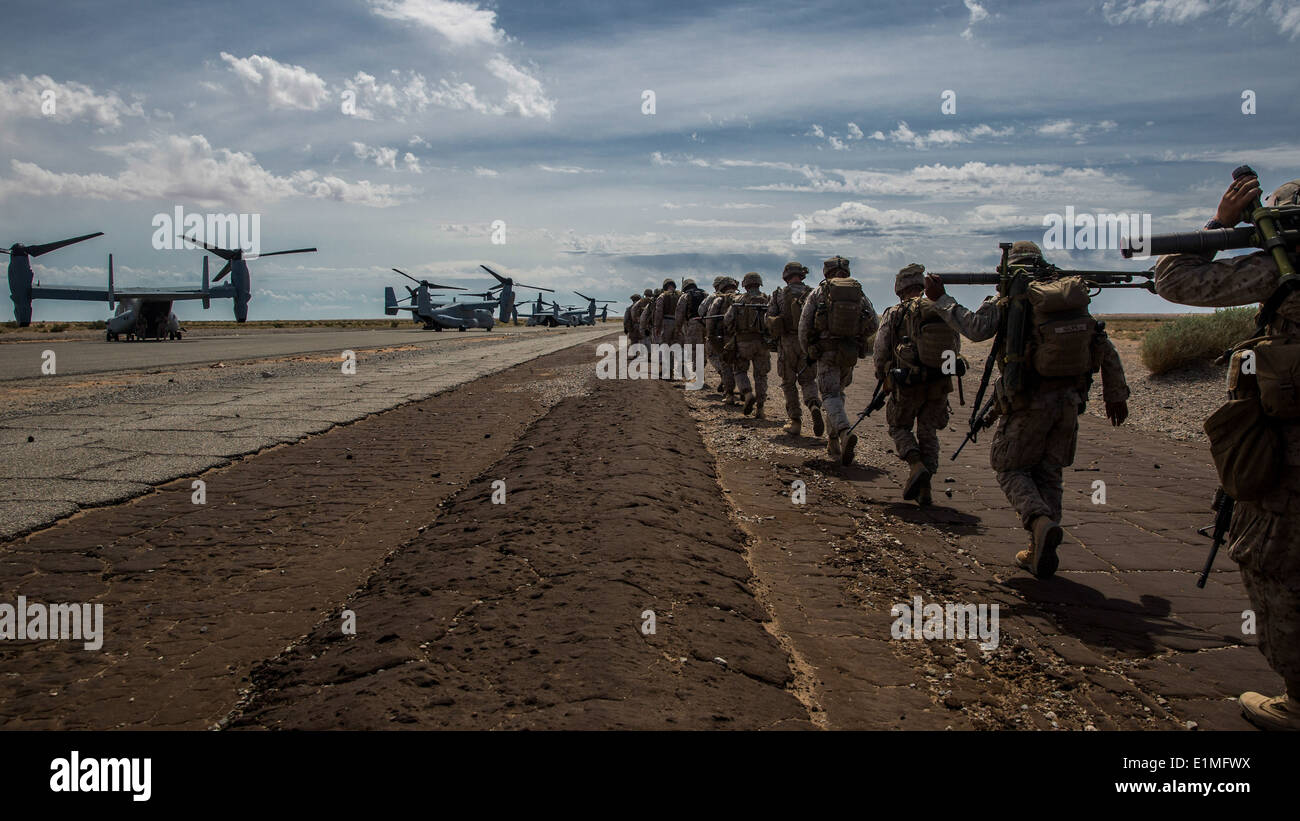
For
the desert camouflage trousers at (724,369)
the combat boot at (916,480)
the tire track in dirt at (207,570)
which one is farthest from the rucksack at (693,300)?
the combat boot at (916,480)

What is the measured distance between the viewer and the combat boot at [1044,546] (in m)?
5.13

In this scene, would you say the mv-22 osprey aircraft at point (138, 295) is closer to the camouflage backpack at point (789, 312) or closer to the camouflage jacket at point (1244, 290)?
the camouflage backpack at point (789, 312)

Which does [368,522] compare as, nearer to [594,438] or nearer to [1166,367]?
[594,438]

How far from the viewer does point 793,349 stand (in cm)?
1132

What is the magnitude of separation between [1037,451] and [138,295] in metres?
42.6

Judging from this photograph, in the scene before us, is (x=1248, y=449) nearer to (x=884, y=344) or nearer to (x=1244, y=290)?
(x=1244, y=290)

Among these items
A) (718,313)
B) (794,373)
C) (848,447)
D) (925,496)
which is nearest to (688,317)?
(718,313)

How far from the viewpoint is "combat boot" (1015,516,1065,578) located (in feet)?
16.8

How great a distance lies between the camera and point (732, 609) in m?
4.46

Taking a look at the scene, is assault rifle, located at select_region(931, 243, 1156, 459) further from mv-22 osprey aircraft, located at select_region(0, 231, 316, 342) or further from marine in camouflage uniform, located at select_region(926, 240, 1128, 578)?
mv-22 osprey aircraft, located at select_region(0, 231, 316, 342)

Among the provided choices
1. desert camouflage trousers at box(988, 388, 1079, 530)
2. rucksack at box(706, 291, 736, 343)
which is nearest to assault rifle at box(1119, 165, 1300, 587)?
desert camouflage trousers at box(988, 388, 1079, 530)

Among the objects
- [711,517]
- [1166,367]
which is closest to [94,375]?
[711,517]

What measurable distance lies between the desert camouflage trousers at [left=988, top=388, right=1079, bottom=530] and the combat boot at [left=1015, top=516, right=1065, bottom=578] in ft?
0.41
